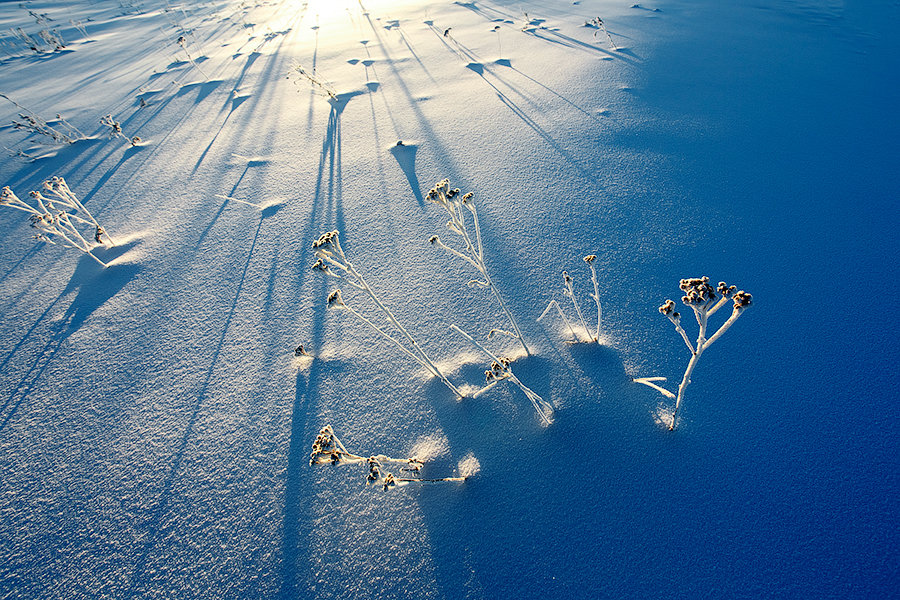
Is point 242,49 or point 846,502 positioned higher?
point 242,49

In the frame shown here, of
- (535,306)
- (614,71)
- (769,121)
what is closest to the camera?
(535,306)

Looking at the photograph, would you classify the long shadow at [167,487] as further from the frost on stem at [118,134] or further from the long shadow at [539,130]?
the frost on stem at [118,134]

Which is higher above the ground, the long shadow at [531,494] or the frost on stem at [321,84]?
the frost on stem at [321,84]

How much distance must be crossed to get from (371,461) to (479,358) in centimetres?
58

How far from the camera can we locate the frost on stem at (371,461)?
897 mm

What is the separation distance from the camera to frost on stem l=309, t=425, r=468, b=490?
35.3 inches

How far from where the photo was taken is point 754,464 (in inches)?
40.5

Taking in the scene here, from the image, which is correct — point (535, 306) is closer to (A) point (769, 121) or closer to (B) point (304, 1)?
(A) point (769, 121)

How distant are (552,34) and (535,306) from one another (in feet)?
13.0

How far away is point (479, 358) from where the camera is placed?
4.59 ft

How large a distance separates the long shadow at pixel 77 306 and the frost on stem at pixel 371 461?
1.32 m

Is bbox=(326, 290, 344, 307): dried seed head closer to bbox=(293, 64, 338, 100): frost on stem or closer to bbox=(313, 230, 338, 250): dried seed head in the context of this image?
bbox=(313, 230, 338, 250): dried seed head

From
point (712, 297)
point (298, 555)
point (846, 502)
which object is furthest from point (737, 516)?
point (298, 555)

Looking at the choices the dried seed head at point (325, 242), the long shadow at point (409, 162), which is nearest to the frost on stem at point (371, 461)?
the dried seed head at point (325, 242)
